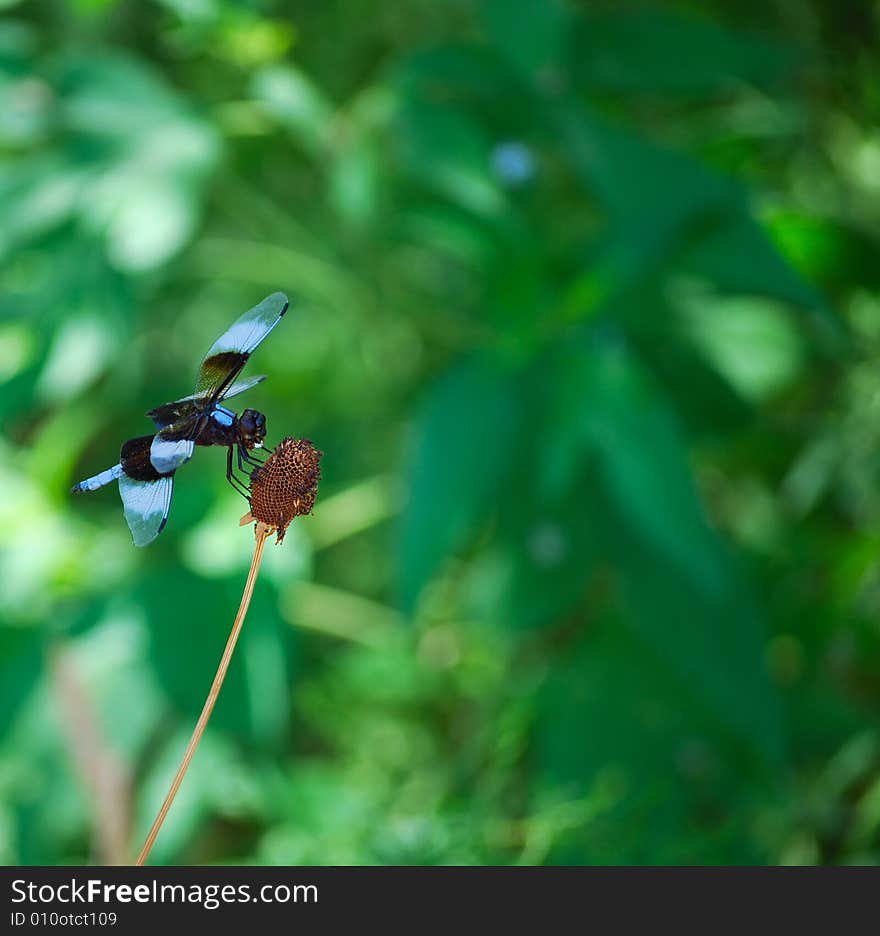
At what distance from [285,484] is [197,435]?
16 millimetres

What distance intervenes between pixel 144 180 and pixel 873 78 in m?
0.44

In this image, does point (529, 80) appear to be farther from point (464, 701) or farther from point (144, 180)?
point (464, 701)

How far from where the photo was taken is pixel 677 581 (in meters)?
0.53

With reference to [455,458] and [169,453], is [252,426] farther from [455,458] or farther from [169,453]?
[455,458]

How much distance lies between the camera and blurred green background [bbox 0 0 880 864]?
495 millimetres

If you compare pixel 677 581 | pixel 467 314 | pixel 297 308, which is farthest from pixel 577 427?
pixel 297 308

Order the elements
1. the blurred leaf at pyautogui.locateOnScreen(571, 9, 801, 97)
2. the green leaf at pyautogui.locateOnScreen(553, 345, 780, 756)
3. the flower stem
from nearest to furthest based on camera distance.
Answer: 1. the flower stem
2. the green leaf at pyautogui.locateOnScreen(553, 345, 780, 756)
3. the blurred leaf at pyautogui.locateOnScreen(571, 9, 801, 97)

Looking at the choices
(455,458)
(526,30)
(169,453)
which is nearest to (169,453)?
(169,453)

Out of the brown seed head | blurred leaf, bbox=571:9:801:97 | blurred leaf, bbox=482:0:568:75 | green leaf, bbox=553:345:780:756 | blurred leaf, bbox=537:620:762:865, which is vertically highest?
the brown seed head

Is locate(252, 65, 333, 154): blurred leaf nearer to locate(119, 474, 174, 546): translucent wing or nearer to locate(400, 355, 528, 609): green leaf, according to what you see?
locate(400, 355, 528, 609): green leaf

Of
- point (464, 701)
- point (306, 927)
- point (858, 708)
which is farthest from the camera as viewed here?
point (464, 701)

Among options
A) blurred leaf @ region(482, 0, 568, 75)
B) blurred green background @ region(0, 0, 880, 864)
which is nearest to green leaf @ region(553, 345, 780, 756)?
blurred green background @ region(0, 0, 880, 864)

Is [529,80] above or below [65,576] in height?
above

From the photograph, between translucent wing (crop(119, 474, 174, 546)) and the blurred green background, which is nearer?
translucent wing (crop(119, 474, 174, 546))
